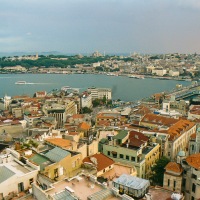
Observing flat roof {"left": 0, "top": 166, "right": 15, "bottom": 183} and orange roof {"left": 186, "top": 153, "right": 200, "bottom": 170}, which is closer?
flat roof {"left": 0, "top": 166, "right": 15, "bottom": 183}

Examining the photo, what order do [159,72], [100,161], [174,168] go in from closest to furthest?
[174,168] < [100,161] < [159,72]

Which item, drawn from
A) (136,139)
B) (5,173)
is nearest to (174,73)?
(136,139)

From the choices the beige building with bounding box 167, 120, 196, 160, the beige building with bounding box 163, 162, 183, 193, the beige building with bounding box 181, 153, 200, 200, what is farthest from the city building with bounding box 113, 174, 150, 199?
the beige building with bounding box 167, 120, 196, 160

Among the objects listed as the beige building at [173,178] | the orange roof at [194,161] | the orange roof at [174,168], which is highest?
the orange roof at [194,161]

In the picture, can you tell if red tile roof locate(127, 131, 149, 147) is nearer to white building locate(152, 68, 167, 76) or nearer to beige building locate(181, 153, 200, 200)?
beige building locate(181, 153, 200, 200)

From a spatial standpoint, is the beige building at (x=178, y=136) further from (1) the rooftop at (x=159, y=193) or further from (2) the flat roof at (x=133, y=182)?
(2) the flat roof at (x=133, y=182)

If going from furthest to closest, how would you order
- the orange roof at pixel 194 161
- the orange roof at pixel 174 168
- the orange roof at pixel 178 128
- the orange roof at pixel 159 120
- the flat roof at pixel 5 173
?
the orange roof at pixel 159 120 < the orange roof at pixel 178 128 < the orange roof at pixel 174 168 < the orange roof at pixel 194 161 < the flat roof at pixel 5 173

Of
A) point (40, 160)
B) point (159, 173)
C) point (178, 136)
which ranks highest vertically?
point (40, 160)

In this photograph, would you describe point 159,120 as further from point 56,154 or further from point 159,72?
point 159,72

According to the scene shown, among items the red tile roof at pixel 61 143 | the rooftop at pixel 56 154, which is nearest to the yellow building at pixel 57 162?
the rooftop at pixel 56 154

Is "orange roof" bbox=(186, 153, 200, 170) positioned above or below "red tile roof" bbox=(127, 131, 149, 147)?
above

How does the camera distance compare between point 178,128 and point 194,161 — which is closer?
point 194,161

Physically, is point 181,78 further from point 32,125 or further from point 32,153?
point 32,153
